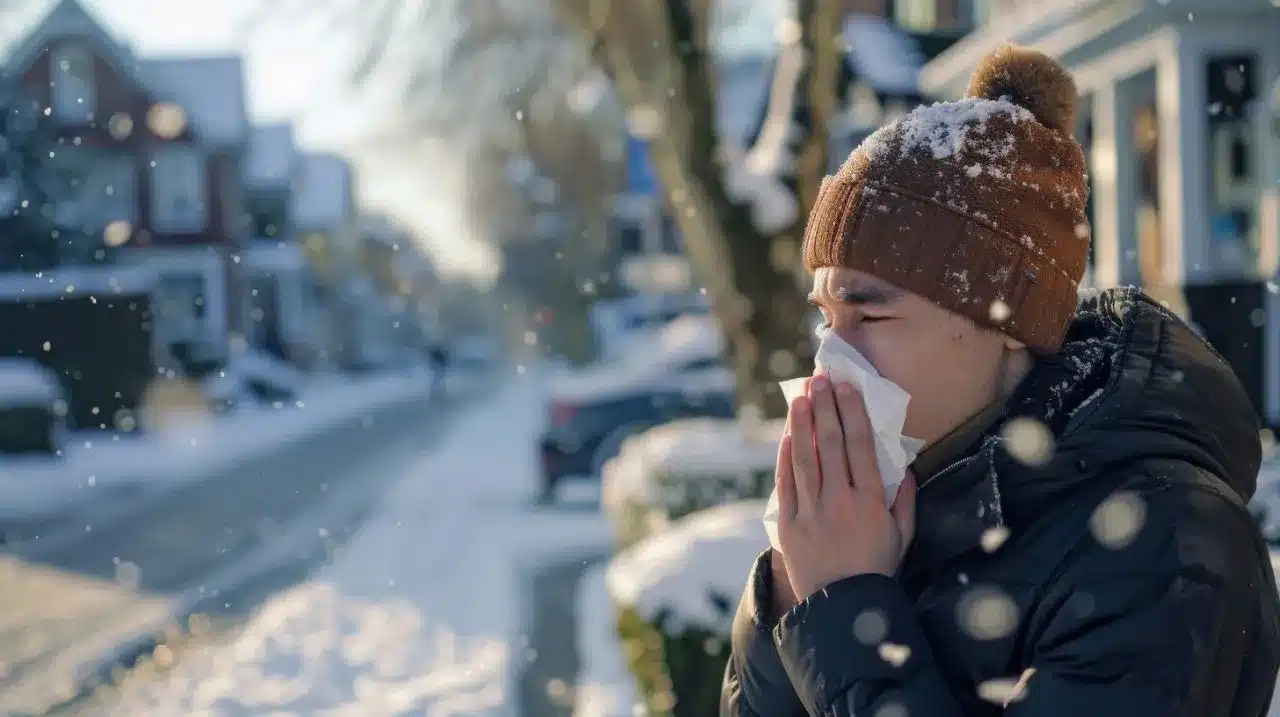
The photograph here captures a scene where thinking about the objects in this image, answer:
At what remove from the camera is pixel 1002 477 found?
5.32 feet

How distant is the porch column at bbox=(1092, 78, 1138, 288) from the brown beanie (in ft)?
33.3

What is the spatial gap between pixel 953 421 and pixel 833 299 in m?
0.24

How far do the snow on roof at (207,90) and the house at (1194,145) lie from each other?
32.9 meters

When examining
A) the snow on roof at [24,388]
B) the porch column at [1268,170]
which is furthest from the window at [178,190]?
the porch column at [1268,170]

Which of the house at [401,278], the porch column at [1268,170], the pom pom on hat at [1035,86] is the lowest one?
the house at [401,278]

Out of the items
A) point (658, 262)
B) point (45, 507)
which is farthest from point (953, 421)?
point (658, 262)

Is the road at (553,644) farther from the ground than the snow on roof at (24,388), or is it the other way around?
the road at (553,644)

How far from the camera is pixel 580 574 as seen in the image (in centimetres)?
965

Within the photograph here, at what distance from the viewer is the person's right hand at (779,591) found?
5.85 ft

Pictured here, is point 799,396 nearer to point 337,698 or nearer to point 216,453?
point 337,698

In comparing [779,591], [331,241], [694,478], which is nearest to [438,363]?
[331,241]

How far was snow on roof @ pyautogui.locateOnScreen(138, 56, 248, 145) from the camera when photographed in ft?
134

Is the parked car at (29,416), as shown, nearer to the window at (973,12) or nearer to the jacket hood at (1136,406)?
the window at (973,12)

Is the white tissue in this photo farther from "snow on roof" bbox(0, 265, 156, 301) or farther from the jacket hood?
"snow on roof" bbox(0, 265, 156, 301)
